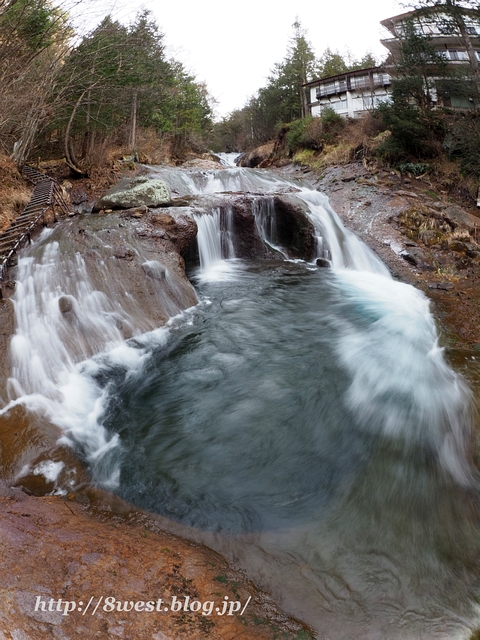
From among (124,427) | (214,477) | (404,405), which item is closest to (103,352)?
(124,427)

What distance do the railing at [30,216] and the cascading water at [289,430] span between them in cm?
41

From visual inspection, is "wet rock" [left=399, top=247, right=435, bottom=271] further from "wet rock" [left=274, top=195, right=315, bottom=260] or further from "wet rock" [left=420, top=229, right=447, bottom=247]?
"wet rock" [left=274, top=195, right=315, bottom=260]

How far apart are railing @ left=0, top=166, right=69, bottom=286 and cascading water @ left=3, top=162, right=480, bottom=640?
409mm

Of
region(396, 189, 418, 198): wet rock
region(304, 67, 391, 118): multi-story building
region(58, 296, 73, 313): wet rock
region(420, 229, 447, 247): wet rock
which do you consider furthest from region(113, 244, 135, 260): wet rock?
region(304, 67, 391, 118): multi-story building

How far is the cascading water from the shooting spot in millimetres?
2752

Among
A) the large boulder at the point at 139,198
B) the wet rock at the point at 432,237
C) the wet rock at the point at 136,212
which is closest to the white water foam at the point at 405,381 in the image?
the wet rock at the point at 432,237

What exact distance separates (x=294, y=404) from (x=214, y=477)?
158 cm

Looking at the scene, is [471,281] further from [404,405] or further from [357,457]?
[357,457]

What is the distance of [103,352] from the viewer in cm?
585

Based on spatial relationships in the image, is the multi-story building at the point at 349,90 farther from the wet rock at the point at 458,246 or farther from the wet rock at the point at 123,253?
the wet rock at the point at 123,253

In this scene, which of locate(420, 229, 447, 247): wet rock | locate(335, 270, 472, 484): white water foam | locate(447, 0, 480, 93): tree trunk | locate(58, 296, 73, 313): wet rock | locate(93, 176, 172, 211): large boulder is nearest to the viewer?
locate(335, 270, 472, 484): white water foam

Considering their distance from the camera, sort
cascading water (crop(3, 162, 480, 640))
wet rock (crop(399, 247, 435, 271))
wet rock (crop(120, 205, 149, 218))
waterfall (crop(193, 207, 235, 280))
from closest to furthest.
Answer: cascading water (crop(3, 162, 480, 640))
wet rock (crop(120, 205, 149, 218))
wet rock (crop(399, 247, 435, 271))
waterfall (crop(193, 207, 235, 280))

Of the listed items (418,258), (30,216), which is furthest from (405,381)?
(30,216)

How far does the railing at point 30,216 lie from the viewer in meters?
6.66
